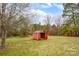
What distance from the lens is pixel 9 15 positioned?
66.5 inches

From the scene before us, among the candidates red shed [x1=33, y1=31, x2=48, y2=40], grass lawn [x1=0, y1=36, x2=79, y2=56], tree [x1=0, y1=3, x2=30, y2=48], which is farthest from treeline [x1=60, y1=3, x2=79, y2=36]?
tree [x1=0, y1=3, x2=30, y2=48]

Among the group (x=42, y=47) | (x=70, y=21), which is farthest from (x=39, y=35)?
(x=70, y=21)

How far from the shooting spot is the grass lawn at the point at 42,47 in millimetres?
1671

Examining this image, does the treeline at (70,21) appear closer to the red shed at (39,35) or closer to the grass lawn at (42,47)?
the grass lawn at (42,47)

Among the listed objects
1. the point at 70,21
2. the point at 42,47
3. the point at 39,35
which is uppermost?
the point at 70,21

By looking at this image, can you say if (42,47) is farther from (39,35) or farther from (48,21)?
(48,21)

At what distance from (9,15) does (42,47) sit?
47cm

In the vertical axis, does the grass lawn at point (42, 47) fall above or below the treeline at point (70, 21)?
below

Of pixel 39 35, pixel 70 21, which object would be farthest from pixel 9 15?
pixel 70 21

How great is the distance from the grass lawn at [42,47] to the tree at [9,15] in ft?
0.31

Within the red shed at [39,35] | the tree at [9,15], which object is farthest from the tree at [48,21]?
the tree at [9,15]

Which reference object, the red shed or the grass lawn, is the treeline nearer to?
the grass lawn

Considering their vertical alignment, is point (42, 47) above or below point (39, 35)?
below

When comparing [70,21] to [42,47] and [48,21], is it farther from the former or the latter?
[42,47]
